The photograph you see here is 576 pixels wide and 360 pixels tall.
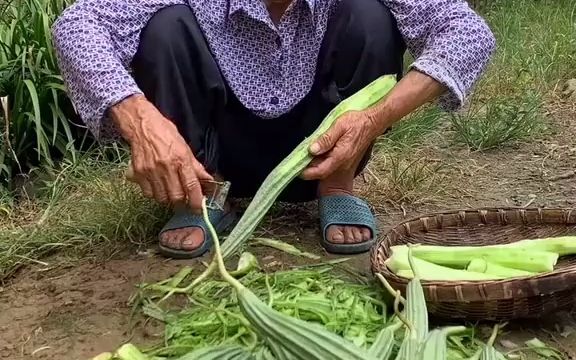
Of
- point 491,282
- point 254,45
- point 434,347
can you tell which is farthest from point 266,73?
point 434,347

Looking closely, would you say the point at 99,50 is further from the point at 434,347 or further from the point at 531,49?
the point at 531,49

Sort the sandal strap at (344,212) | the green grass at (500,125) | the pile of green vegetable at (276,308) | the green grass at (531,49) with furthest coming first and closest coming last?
the green grass at (531,49), the green grass at (500,125), the sandal strap at (344,212), the pile of green vegetable at (276,308)

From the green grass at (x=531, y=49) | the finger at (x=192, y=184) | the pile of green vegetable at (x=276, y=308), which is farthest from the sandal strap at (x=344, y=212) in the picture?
the green grass at (x=531, y=49)

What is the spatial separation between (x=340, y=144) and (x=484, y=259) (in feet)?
1.55

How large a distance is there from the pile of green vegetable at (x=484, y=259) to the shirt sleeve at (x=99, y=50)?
2.75ft

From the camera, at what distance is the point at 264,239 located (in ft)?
→ 9.16

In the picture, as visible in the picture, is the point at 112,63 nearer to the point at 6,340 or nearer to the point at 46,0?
the point at 6,340

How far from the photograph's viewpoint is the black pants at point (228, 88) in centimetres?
266

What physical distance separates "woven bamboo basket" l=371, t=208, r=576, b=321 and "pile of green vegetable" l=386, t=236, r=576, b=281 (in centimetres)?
4

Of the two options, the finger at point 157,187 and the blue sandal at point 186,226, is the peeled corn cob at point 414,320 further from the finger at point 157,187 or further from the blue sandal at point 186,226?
the blue sandal at point 186,226

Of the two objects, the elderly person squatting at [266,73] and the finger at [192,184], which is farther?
the elderly person squatting at [266,73]

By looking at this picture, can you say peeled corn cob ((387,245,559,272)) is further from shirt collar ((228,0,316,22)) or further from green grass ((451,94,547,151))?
green grass ((451,94,547,151))

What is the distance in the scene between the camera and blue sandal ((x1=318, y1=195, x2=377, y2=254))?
2.75 meters

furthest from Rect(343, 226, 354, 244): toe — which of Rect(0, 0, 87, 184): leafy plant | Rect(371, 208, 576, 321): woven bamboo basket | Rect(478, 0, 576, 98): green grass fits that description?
Rect(478, 0, 576, 98): green grass
